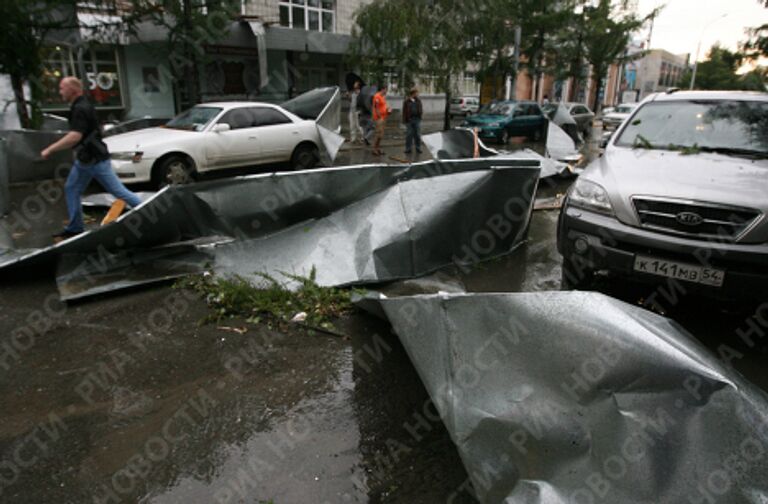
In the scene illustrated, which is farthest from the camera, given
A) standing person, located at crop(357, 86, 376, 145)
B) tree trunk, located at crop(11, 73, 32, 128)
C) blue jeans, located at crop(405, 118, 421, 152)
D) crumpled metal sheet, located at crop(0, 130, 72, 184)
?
standing person, located at crop(357, 86, 376, 145)

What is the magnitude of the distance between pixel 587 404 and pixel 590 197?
2.41 metres

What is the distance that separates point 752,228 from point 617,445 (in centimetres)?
230

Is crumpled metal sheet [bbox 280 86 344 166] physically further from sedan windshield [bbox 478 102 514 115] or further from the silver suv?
sedan windshield [bbox 478 102 514 115]

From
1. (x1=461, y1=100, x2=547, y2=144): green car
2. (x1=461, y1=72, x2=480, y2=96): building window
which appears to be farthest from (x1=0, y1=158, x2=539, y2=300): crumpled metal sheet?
(x1=461, y1=72, x2=480, y2=96): building window

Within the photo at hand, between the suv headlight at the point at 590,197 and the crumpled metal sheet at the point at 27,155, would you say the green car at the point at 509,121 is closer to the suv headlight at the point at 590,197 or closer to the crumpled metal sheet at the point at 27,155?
the crumpled metal sheet at the point at 27,155

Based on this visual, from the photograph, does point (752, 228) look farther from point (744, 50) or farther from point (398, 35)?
point (398, 35)

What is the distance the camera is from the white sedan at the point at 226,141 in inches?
304

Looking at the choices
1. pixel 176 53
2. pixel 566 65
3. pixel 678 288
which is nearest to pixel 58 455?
pixel 678 288

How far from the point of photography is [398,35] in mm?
15648

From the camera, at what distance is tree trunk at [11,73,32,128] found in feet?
30.9

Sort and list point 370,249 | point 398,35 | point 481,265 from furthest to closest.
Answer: point 398,35
point 481,265
point 370,249

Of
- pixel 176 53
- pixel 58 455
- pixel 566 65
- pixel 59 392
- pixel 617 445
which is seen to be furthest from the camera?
pixel 566 65

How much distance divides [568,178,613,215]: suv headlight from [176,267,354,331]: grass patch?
205 cm

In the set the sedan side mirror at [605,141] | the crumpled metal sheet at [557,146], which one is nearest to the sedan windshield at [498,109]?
the crumpled metal sheet at [557,146]
